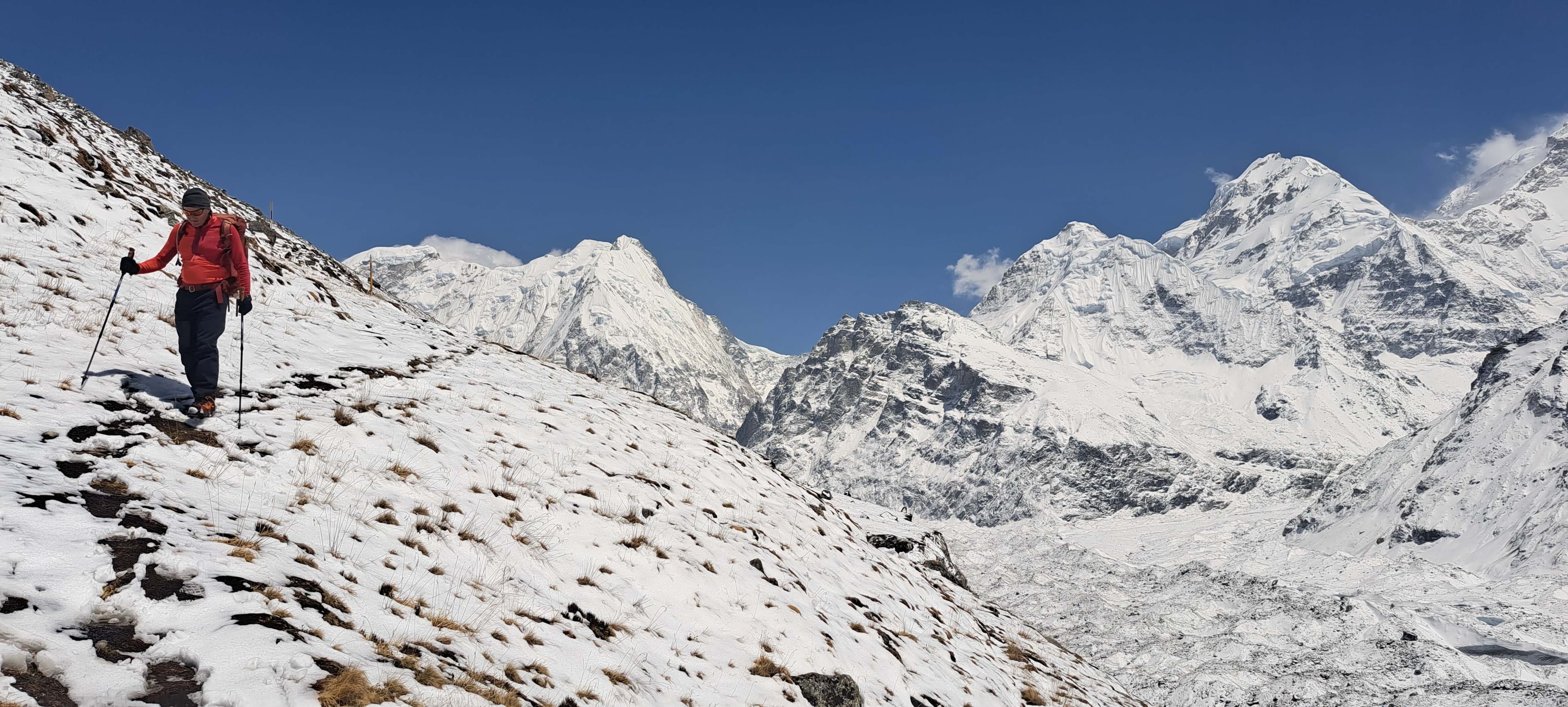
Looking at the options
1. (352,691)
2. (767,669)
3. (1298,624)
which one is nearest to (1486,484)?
(1298,624)

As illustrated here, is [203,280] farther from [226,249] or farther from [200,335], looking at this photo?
[200,335]

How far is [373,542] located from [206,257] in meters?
6.02

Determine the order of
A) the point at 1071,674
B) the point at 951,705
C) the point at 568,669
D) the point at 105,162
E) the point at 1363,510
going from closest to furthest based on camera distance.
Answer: the point at 568,669 < the point at 951,705 < the point at 1071,674 < the point at 105,162 < the point at 1363,510

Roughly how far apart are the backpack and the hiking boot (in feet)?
5.37

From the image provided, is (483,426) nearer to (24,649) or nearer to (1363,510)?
(24,649)

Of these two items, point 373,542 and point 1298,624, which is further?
point 1298,624

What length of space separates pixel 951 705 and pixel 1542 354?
192 m

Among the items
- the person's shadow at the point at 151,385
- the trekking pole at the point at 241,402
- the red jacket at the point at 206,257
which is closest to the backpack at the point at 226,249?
the red jacket at the point at 206,257

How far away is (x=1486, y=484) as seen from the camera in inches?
5162

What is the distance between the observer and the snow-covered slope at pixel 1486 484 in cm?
11506

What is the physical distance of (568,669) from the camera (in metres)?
8.19

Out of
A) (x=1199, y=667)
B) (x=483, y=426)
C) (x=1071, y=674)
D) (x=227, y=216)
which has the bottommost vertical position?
(x=1199, y=667)

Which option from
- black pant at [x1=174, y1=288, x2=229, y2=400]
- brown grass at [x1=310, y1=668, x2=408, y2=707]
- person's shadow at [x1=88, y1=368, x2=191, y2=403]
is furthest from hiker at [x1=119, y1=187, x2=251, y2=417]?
brown grass at [x1=310, y1=668, x2=408, y2=707]

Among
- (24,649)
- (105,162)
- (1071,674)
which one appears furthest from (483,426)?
(105,162)
